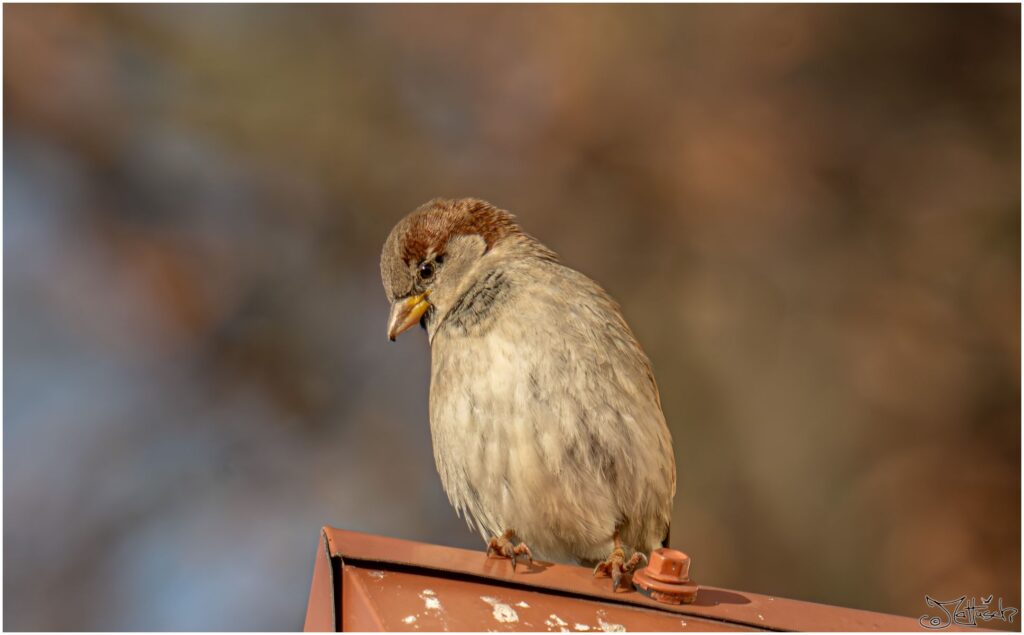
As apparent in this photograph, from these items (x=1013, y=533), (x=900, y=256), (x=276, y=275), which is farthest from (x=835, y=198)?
(x=276, y=275)

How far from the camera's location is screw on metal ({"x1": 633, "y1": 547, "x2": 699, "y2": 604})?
1.85m

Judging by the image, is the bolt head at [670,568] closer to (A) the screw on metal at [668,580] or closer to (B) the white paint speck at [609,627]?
(A) the screw on metal at [668,580]

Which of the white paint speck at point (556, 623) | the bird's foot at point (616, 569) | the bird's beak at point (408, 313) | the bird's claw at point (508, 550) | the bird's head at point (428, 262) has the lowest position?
the white paint speck at point (556, 623)

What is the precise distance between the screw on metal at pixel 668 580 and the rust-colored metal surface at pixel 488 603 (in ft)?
0.06

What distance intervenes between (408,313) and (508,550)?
0.71 m

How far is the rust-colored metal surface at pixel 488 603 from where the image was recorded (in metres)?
1.67

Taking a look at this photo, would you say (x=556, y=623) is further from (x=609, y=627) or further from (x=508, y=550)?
(x=508, y=550)

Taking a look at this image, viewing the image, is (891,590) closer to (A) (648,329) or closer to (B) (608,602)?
(A) (648,329)

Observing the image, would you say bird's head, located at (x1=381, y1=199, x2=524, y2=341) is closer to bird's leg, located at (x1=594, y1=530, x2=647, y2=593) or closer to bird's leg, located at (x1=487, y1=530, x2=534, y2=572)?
bird's leg, located at (x1=487, y1=530, x2=534, y2=572)

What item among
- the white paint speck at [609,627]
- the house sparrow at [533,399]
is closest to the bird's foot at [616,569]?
the house sparrow at [533,399]

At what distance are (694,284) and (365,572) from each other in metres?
3.48

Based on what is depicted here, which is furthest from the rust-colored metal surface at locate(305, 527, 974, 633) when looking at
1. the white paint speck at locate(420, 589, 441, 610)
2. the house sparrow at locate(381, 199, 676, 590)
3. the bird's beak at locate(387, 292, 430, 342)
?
the bird's beak at locate(387, 292, 430, 342)

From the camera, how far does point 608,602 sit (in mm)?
1871

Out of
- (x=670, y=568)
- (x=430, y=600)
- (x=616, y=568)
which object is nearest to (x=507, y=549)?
(x=616, y=568)
